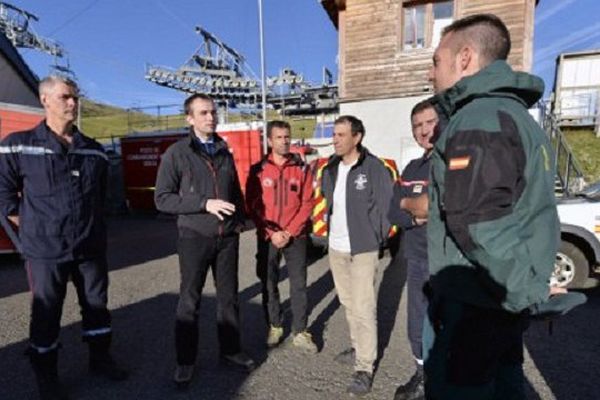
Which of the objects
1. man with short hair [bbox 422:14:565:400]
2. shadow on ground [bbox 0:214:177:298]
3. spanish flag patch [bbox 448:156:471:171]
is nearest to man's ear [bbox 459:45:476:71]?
man with short hair [bbox 422:14:565:400]

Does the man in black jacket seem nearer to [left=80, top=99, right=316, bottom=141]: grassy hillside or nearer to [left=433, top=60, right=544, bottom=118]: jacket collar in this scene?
[left=433, top=60, right=544, bottom=118]: jacket collar

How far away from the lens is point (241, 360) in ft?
11.2

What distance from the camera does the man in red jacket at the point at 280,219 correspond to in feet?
12.3

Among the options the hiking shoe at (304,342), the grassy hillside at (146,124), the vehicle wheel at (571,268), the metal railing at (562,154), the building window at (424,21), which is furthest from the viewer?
the grassy hillside at (146,124)

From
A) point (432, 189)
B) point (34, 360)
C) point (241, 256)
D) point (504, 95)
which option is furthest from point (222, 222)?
point (241, 256)

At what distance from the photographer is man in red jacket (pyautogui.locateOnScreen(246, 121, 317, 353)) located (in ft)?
12.3

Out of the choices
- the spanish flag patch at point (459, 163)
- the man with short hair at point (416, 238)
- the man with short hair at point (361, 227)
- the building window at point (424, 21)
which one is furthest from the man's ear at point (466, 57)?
the building window at point (424, 21)

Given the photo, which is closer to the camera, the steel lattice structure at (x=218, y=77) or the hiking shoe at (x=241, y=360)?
the hiking shoe at (x=241, y=360)

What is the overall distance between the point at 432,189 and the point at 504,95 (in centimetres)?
45

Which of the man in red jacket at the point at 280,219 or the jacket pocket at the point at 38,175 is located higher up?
the jacket pocket at the point at 38,175

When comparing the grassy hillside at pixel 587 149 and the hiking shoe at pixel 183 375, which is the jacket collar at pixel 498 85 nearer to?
the hiking shoe at pixel 183 375

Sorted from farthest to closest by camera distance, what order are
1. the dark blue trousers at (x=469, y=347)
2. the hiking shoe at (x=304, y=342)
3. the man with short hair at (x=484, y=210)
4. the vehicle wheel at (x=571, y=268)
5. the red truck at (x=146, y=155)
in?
the red truck at (x=146, y=155)
the vehicle wheel at (x=571, y=268)
the hiking shoe at (x=304, y=342)
the dark blue trousers at (x=469, y=347)
the man with short hair at (x=484, y=210)

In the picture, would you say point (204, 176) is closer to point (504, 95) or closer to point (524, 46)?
point (504, 95)

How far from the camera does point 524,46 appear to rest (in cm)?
1038
